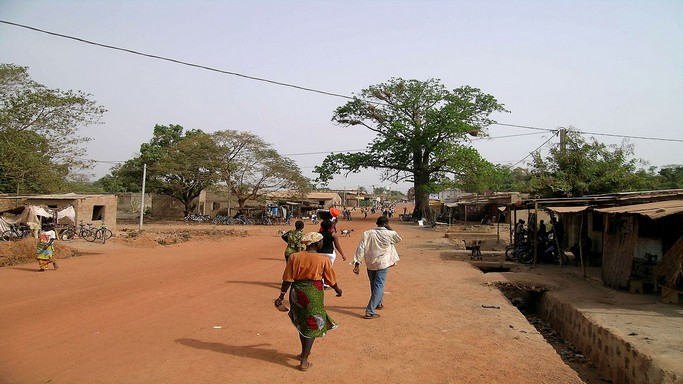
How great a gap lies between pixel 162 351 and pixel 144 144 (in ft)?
147

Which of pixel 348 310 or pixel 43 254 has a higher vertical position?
pixel 43 254

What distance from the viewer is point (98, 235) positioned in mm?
20484

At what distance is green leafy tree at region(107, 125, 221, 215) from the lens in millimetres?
37781

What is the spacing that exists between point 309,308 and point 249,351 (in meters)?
1.22

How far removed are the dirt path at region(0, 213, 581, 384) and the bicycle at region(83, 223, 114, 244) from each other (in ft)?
28.4

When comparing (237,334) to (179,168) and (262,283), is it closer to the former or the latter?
(262,283)

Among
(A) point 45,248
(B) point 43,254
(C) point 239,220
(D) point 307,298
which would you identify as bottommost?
(C) point 239,220

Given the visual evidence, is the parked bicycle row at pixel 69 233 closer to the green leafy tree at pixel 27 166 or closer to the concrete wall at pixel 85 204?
the concrete wall at pixel 85 204

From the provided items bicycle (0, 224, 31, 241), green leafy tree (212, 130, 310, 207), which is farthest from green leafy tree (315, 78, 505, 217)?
bicycle (0, 224, 31, 241)

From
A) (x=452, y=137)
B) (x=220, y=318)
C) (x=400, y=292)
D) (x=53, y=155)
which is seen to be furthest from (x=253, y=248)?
(x=452, y=137)

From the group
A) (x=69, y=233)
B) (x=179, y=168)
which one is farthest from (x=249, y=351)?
(x=179, y=168)

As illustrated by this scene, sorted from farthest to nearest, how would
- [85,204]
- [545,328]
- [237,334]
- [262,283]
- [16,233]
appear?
[85,204] → [16,233] → [262,283] → [545,328] → [237,334]

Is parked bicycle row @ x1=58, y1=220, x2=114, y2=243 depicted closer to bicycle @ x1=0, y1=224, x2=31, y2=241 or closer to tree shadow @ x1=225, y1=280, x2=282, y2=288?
bicycle @ x1=0, y1=224, x2=31, y2=241

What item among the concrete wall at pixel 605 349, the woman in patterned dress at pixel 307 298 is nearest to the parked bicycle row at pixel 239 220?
the concrete wall at pixel 605 349
